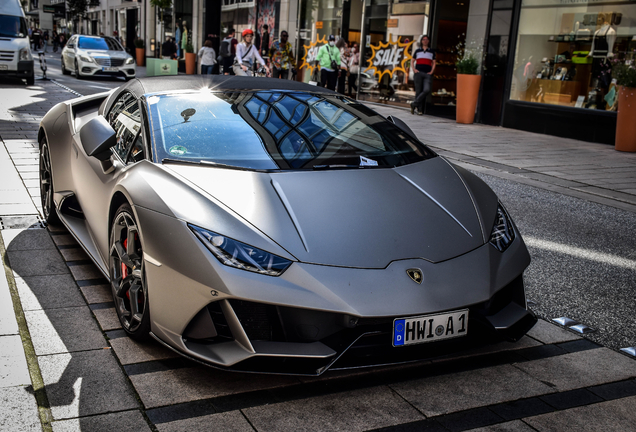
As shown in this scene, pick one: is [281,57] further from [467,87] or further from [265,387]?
[265,387]

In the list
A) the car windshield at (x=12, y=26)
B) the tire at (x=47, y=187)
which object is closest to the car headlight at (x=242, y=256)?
the tire at (x=47, y=187)

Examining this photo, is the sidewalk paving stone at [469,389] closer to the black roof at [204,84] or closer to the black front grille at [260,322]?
the black front grille at [260,322]

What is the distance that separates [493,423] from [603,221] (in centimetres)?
427

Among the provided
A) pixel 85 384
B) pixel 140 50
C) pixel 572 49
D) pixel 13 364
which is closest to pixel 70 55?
pixel 572 49

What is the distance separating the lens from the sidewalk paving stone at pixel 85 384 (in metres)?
2.49

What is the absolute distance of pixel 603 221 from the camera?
620cm

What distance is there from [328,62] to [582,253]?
43.6 feet

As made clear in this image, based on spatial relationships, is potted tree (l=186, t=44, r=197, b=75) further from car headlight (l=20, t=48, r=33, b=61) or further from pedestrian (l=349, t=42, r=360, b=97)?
car headlight (l=20, t=48, r=33, b=61)


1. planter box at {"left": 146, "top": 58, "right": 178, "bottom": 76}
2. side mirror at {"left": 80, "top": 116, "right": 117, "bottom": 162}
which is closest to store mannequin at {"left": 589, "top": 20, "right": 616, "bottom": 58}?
side mirror at {"left": 80, "top": 116, "right": 117, "bottom": 162}

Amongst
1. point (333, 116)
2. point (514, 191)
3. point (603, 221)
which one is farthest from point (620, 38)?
point (333, 116)

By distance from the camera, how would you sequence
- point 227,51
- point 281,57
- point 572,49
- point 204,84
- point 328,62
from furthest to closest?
point 281,57 → point 227,51 → point 328,62 → point 572,49 → point 204,84

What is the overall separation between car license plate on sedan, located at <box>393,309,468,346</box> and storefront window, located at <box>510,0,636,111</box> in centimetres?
1082

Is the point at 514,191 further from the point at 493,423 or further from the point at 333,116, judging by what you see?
the point at 493,423

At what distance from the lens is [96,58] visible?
21219mm
